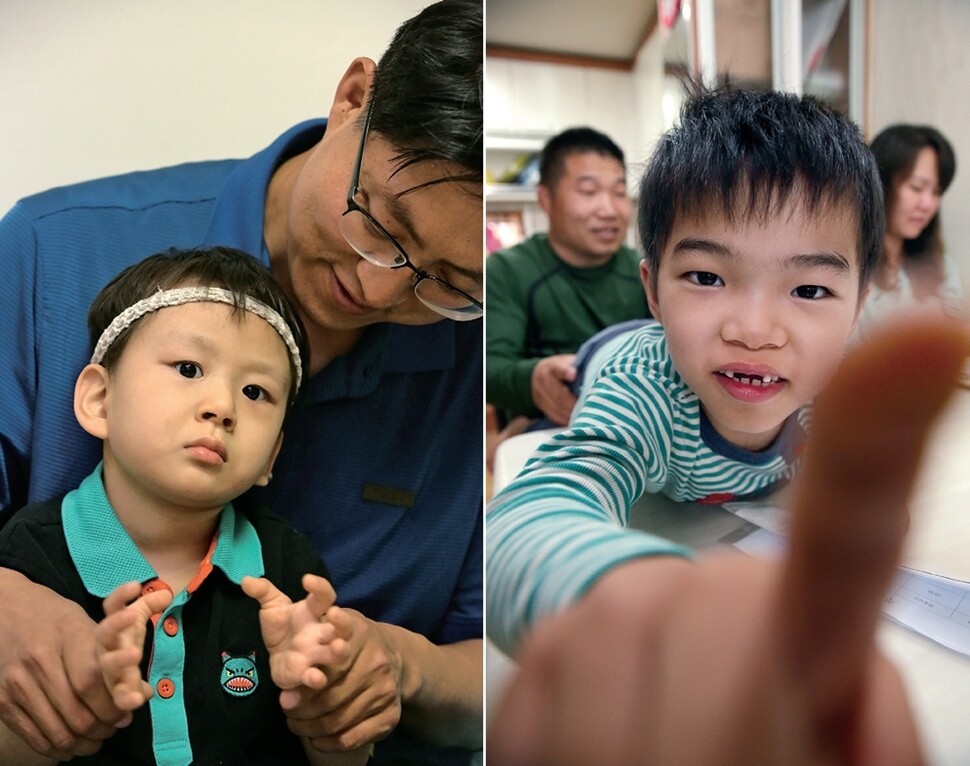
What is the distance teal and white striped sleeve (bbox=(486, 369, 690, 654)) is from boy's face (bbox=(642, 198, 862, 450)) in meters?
0.05

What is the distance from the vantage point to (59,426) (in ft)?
2.07

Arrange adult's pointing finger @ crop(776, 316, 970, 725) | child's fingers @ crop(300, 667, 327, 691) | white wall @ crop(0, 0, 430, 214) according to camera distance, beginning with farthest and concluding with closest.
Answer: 1. white wall @ crop(0, 0, 430, 214)
2. child's fingers @ crop(300, 667, 327, 691)
3. adult's pointing finger @ crop(776, 316, 970, 725)

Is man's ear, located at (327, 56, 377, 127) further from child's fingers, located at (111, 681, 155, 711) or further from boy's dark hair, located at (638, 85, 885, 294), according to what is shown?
child's fingers, located at (111, 681, 155, 711)

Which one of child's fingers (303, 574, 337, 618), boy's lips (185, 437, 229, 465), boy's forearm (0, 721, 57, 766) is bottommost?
boy's forearm (0, 721, 57, 766)

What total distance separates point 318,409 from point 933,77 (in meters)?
0.56

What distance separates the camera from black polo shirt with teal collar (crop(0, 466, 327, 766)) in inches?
23.5

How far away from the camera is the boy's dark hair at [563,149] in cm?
59

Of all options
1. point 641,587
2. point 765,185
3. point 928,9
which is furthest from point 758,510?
point 928,9

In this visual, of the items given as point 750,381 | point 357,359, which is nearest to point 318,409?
point 357,359

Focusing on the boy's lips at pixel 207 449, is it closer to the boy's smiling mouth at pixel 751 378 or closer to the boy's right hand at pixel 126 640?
the boy's right hand at pixel 126 640

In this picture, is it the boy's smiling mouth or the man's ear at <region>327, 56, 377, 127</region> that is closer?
the boy's smiling mouth

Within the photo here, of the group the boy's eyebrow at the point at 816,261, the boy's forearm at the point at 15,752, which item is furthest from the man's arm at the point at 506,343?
the boy's forearm at the point at 15,752

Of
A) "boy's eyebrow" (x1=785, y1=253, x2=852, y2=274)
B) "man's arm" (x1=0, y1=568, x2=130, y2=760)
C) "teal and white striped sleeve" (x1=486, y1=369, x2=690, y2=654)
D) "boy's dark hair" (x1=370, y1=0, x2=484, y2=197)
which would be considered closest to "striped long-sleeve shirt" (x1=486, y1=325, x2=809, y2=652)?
"teal and white striped sleeve" (x1=486, y1=369, x2=690, y2=654)

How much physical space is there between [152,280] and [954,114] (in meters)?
0.64
